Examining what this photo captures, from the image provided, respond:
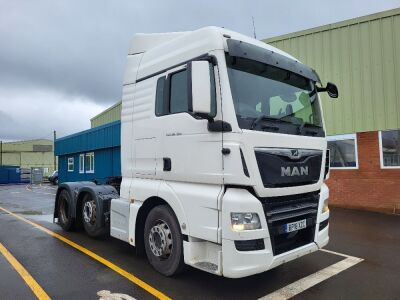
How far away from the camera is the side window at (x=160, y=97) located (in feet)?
17.1

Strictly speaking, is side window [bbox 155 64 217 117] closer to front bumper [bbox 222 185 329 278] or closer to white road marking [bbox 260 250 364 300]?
front bumper [bbox 222 185 329 278]

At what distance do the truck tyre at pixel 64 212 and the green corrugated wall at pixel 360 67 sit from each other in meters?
8.96

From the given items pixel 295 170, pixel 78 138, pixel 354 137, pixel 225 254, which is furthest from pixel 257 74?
pixel 354 137

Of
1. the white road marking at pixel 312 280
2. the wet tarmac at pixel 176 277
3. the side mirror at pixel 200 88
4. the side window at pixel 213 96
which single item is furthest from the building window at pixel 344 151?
the side mirror at pixel 200 88

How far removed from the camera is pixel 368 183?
11742mm

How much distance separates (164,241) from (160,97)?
1.98 m

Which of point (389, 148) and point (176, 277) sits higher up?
point (389, 148)

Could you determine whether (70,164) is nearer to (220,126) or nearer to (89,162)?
(89,162)

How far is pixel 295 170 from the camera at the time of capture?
4.58 meters

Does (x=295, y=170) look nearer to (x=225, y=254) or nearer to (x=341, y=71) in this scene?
(x=225, y=254)

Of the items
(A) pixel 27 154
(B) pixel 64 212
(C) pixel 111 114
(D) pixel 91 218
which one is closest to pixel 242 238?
(D) pixel 91 218

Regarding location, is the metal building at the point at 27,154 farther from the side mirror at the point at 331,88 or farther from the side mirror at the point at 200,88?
the side mirror at the point at 200,88

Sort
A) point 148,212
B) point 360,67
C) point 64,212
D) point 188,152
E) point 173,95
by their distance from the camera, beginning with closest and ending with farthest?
point 188,152
point 173,95
point 148,212
point 64,212
point 360,67

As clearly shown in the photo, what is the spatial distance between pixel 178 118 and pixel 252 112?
1.01 m
